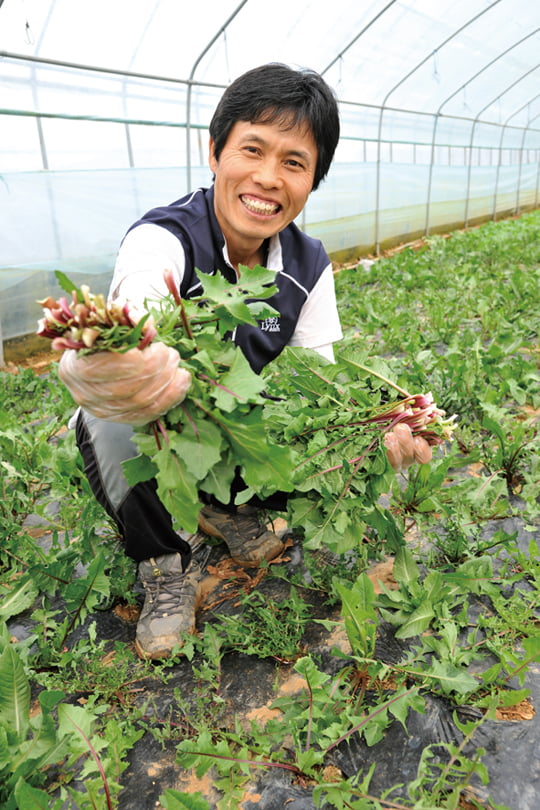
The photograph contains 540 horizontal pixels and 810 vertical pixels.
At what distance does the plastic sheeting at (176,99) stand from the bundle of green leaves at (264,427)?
94.1 inches

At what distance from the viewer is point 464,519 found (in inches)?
77.6

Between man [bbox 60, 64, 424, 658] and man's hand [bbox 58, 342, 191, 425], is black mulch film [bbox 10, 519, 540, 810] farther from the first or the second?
man's hand [bbox 58, 342, 191, 425]

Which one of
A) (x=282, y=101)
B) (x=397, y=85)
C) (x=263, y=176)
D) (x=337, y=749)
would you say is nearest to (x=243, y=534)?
(x=337, y=749)

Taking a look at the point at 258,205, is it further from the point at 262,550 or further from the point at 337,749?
the point at 337,749

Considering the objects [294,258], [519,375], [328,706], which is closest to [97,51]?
[294,258]

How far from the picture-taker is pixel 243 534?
80.0 inches

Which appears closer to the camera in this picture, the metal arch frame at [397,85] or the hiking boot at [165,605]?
the hiking boot at [165,605]

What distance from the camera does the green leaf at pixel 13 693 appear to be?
132cm

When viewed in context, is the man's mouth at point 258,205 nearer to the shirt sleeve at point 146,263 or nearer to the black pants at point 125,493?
the shirt sleeve at point 146,263

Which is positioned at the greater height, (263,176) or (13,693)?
(263,176)

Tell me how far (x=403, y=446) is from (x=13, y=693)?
3.67 ft

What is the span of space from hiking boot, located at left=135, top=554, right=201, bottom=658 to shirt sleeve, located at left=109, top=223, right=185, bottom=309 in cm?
80

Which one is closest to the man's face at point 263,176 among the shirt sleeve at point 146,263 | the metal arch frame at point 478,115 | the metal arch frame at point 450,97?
the shirt sleeve at point 146,263

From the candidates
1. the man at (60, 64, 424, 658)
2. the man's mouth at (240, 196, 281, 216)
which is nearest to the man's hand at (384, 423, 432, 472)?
the man at (60, 64, 424, 658)
